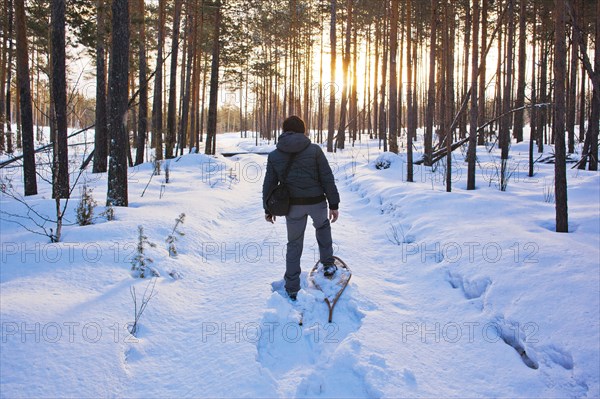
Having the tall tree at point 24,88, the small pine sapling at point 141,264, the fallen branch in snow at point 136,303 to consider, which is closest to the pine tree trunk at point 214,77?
the tall tree at point 24,88

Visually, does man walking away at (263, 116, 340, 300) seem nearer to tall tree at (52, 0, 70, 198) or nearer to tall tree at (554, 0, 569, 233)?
tall tree at (554, 0, 569, 233)

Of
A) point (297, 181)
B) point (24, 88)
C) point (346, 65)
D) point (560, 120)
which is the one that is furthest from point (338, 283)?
point (346, 65)

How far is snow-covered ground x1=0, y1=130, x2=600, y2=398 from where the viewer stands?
2.77m

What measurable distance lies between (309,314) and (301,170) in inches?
60.5

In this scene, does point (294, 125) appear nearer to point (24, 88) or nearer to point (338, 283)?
point (338, 283)

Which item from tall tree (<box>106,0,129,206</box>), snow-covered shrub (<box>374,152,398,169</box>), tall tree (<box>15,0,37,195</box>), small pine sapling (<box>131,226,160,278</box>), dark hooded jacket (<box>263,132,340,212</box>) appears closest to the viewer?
dark hooded jacket (<box>263,132,340,212</box>)

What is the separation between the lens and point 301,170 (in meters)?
4.09

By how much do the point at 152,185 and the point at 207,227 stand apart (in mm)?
4028

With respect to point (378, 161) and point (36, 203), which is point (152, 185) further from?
point (378, 161)

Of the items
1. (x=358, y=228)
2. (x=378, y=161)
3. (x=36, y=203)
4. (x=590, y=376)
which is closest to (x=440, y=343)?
(x=590, y=376)

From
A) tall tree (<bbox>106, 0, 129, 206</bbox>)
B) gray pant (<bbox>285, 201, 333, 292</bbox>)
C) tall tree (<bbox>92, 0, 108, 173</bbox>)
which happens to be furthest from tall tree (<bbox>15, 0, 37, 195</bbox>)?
gray pant (<bbox>285, 201, 333, 292</bbox>)

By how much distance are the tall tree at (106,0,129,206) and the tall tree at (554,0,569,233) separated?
6.99 metres

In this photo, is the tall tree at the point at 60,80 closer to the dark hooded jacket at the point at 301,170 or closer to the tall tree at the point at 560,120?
the dark hooded jacket at the point at 301,170

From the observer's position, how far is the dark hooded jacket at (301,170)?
4059 mm
